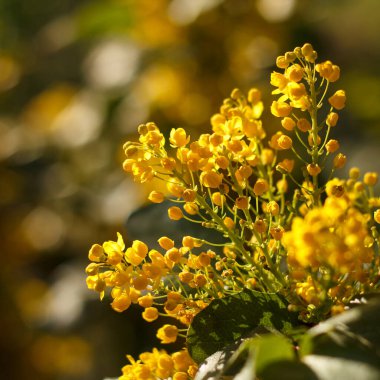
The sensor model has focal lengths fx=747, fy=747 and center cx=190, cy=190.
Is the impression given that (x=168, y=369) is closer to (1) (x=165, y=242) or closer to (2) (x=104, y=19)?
(1) (x=165, y=242)

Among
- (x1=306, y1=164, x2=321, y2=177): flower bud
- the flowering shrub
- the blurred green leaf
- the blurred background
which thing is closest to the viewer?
the flowering shrub

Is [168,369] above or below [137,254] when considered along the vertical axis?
below

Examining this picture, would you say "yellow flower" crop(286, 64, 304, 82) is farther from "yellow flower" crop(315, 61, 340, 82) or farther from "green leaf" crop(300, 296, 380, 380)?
"green leaf" crop(300, 296, 380, 380)

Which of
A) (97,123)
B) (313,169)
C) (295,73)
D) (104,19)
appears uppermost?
(295,73)

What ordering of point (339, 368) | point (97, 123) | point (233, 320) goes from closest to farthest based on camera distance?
point (339, 368), point (233, 320), point (97, 123)

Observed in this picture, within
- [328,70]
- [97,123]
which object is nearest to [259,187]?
[328,70]

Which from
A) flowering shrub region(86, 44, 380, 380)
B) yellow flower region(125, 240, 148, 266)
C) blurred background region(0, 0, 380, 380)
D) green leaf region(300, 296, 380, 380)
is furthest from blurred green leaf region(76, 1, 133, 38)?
green leaf region(300, 296, 380, 380)

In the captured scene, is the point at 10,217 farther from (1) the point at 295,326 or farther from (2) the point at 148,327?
(1) the point at 295,326
